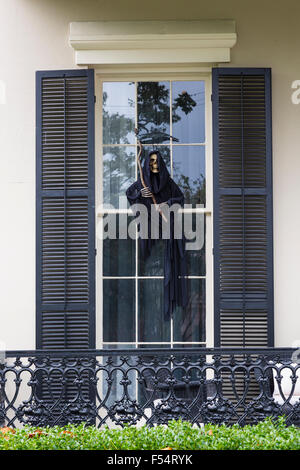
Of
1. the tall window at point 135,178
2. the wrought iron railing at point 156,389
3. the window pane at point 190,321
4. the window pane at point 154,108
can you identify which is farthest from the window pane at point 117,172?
the wrought iron railing at point 156,389

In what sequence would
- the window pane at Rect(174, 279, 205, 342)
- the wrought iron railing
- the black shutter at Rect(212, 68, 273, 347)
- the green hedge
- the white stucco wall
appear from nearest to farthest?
the green hedge
the wrought iron railing
the black shutter at Rect(212, 68, 273, 347)
the white stucco wall
the window pane at Rect(174, 279, 205, 342)

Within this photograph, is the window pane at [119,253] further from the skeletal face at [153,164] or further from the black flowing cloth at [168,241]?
the skeletal face at [153,164]

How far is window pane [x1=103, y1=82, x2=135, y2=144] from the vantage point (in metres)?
5.48

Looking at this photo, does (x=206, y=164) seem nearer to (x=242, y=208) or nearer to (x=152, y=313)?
(x=242, y=208)

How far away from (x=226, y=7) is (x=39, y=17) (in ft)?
5.62

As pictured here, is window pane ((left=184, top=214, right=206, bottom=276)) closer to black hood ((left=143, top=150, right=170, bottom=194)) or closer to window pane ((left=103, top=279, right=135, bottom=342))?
black hood ((left=143, top=150, right=170, bottom=194))

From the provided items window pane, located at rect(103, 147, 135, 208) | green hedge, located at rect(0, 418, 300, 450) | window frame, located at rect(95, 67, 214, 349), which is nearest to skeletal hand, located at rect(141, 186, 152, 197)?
window pane, located at rect(103, 147, 135, 208)

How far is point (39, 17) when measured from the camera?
5.35m

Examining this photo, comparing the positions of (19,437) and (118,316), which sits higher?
(118,316)

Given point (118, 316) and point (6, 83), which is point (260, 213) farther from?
point (6, 83)

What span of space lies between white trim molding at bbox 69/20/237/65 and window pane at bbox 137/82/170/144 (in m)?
0.28

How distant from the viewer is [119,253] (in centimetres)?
544
